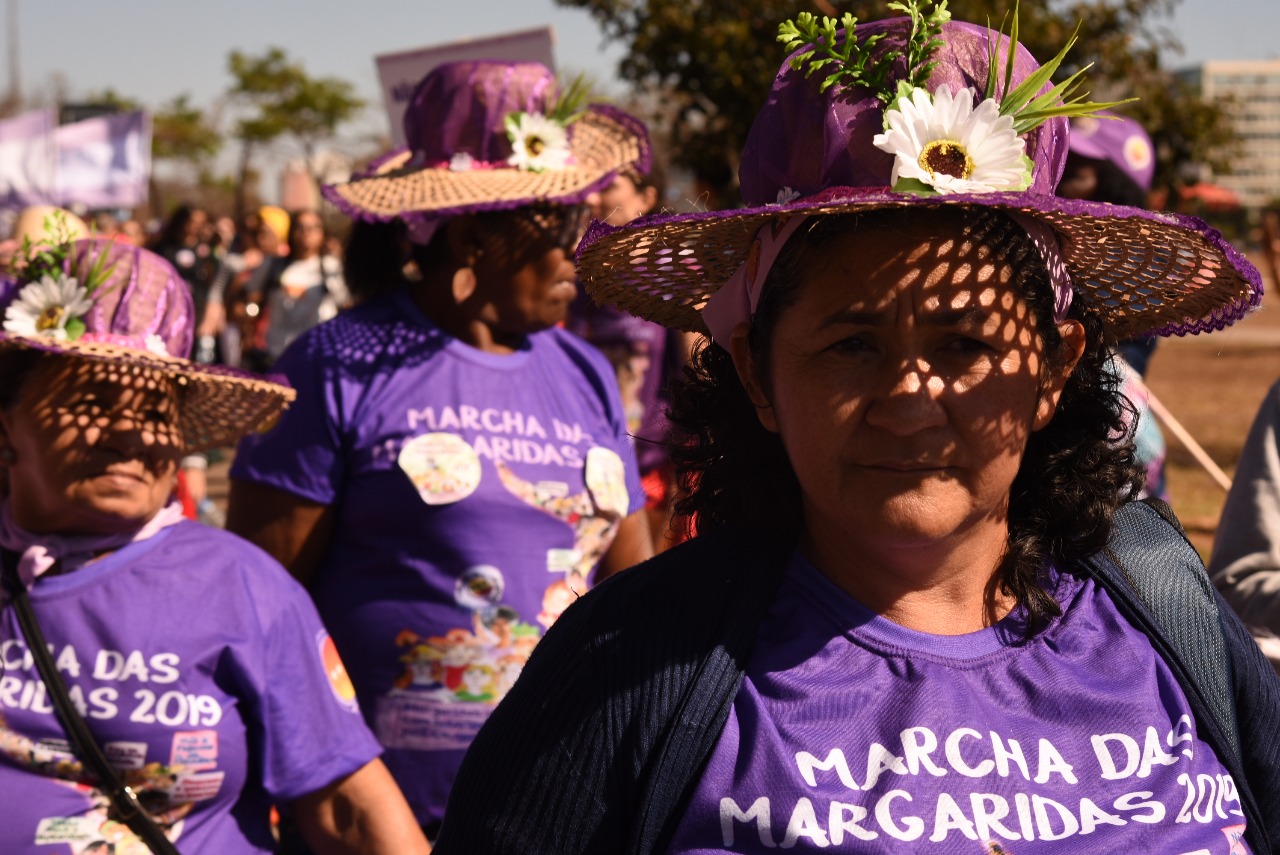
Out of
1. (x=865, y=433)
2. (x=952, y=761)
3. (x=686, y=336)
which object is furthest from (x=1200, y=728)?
(x=686, y=336)

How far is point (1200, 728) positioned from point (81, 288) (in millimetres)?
2112

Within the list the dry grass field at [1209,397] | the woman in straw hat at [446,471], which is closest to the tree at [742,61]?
the dry grass field at [1209,397]

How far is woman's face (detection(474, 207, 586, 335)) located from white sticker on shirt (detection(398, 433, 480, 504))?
0.42m

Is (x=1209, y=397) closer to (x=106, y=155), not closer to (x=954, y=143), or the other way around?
(x=106, y=155)

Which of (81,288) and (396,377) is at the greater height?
(81,288)

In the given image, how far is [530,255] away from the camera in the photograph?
371 cm

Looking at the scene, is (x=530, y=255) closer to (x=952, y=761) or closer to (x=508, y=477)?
(x=508, y=477)

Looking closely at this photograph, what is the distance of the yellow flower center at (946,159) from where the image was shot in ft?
5.81

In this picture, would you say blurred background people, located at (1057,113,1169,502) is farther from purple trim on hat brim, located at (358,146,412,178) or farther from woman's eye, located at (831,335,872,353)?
woman's eye, located at (831,335,872,353)

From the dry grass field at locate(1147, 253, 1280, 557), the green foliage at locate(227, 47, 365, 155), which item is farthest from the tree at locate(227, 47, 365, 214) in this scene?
the dry grass field at locate(1147, 253, 1280, 557)

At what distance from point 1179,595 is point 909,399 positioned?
528 mm

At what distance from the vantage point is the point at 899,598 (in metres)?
1.96

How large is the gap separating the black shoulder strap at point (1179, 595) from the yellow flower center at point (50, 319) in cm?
192

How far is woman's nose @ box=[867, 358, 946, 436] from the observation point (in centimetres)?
180
